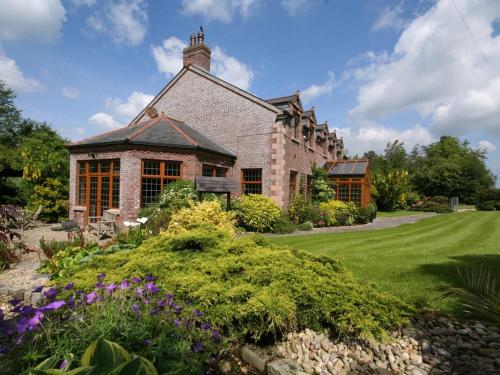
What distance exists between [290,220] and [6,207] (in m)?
11.8

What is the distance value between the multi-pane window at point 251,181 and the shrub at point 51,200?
9714 mm

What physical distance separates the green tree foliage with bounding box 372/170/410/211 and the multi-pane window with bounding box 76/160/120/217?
76.2ft

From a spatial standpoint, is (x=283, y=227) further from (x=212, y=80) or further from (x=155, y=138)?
(x=212, y=80)

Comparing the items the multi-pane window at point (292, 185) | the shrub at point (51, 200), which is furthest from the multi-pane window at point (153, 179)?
the multi-pane window at point (292, 185)

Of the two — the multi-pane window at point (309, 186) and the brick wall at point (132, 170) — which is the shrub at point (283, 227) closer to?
the brick wall at point (132, 170)

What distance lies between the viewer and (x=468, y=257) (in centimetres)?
704

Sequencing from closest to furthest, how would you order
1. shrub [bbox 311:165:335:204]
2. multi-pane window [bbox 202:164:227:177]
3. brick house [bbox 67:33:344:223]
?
brick house [bbox 67:33:344:223]
multi-pane window [bbox 202:164:227:177]
shrub [bbox 311:165:335:204]

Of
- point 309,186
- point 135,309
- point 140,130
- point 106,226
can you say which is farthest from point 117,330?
point 309,186

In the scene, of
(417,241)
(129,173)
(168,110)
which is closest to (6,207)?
(129,173)

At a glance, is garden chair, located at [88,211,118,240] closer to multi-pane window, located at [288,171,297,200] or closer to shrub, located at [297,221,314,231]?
shrub, located at [297,221,314,231]

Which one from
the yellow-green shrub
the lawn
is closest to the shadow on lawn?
the lawn

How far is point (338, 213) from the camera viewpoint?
16.9 m

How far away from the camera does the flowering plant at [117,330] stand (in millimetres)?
2189

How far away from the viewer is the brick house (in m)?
12.4
